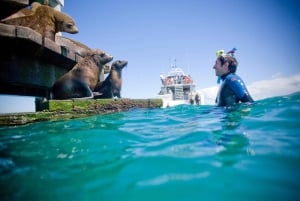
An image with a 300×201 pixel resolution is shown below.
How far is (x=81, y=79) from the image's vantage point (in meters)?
6.63

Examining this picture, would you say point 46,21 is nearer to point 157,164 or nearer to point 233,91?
point 233,91

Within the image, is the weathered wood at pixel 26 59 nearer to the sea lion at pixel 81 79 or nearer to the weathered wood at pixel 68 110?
the sea lion at pixel 81 79

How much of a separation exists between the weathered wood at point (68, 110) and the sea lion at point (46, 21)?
263 cm

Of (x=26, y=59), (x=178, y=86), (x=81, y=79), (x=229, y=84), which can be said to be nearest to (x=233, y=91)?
(x=229, y=84)

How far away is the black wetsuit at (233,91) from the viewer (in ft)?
16.0

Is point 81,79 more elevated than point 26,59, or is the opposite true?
point 26,59

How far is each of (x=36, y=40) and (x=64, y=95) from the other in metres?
1.97

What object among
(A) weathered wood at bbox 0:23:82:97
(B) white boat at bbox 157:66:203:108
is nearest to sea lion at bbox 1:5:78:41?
(A) weathered wood at bbox 0:23:82:97

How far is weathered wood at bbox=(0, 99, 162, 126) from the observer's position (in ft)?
13.4

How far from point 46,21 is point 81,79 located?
2.05m

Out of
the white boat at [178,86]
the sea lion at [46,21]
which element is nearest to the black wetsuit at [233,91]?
the sea lion at [46,21]

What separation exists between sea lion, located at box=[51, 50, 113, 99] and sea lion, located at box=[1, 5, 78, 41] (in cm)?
113

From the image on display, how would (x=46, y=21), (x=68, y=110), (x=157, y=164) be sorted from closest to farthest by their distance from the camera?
(x=157, y=164) → (x=68, y=110) → (x=46, y=21)

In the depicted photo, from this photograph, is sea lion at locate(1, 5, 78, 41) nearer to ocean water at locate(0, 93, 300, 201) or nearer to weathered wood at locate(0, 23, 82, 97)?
weathered wood at locate(0, 23, 82, 97)
